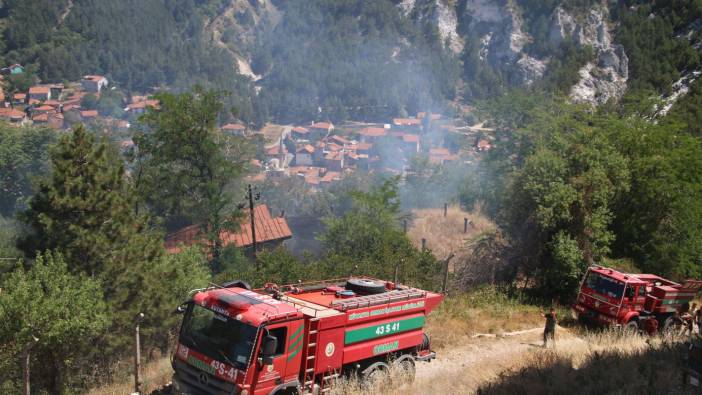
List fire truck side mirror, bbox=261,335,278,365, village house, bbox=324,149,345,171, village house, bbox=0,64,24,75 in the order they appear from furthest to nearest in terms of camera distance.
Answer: village house, bbox=0,64,24,75 → village house, bbox=324,149,345,171 → fire truck side mirror, bbox=261,335,278,365

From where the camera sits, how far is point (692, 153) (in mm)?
23750

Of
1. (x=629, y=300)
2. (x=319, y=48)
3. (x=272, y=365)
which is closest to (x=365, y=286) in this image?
(x=272, y=365)

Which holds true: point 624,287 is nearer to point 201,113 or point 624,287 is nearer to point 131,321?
point 131,321

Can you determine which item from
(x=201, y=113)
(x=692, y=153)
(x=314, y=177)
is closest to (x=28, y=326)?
(x=201, y=113)

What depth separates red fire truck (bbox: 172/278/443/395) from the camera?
27.9ft

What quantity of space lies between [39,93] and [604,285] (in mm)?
111717

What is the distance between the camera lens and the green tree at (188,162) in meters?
28.7

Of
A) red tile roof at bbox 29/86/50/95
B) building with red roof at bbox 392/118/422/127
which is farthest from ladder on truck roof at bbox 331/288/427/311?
red tile roof at bbox 29/86/50/95

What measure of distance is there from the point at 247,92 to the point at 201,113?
103m

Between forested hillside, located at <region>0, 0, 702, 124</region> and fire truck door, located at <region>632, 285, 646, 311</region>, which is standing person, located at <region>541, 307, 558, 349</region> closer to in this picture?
fire truck door, located at <region>632, 285, 646, 311</region>

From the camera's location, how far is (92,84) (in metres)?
120

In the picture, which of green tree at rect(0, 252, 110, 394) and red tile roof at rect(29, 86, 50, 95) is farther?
red tile roof at rect(29, 86, 50, 95)

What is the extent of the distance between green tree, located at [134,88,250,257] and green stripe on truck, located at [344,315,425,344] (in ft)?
65.2

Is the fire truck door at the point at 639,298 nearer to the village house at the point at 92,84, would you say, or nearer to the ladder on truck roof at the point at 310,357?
the ladder on truck roof at the point at 310,357
